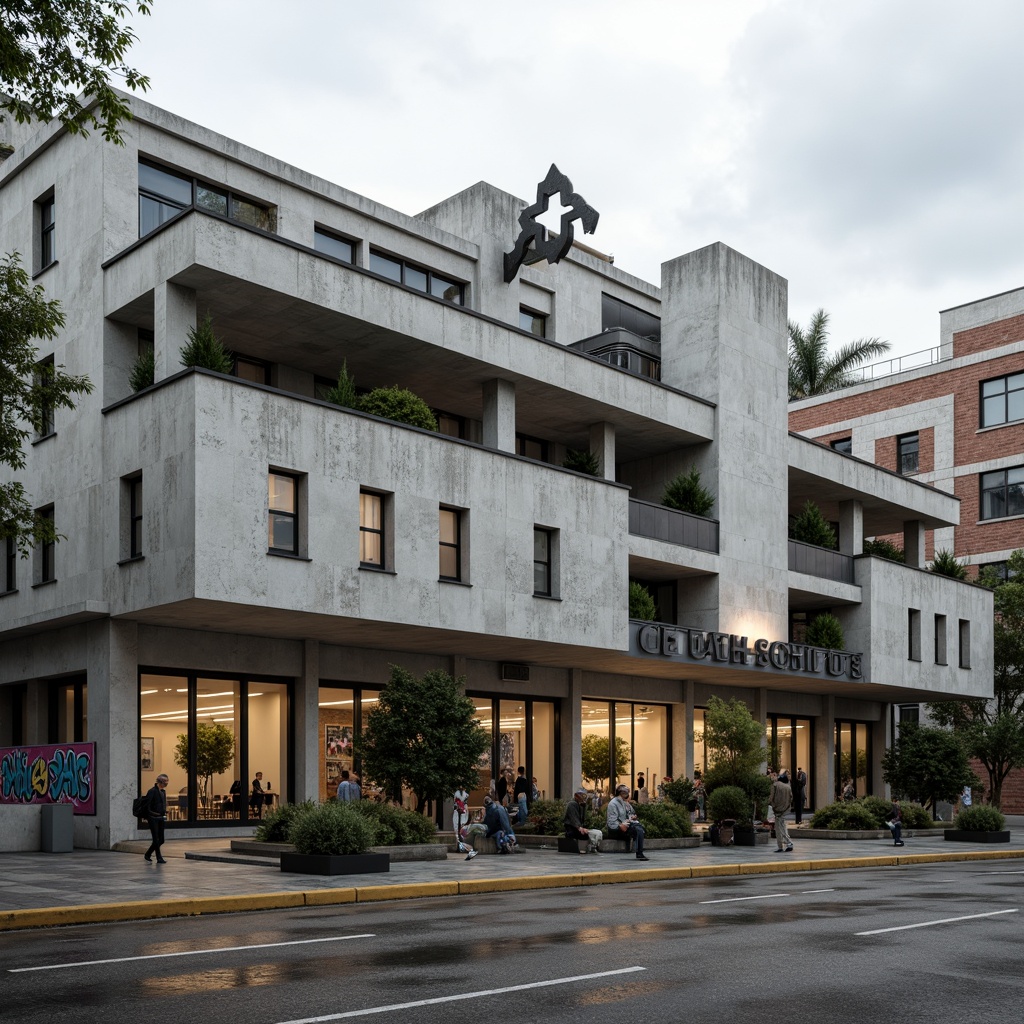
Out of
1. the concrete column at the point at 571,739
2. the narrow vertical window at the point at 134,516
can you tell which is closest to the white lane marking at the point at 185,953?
the narrow vertical window at the point at 134,516

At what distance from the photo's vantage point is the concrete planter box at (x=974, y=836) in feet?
108

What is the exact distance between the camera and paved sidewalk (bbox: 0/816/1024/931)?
15.5 meters

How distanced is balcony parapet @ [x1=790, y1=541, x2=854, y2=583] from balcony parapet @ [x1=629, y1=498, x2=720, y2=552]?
15.9 ft

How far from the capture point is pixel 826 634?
1635 inches

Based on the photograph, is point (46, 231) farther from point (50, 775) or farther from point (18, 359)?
point (50, 775)

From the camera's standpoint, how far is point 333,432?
25.9 meters

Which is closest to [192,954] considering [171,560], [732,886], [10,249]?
[732,886]

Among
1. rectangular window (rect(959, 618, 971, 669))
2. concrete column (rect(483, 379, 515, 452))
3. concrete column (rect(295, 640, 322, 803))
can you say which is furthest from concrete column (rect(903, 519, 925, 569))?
concrete column (rect(295, 640, 322, 803))

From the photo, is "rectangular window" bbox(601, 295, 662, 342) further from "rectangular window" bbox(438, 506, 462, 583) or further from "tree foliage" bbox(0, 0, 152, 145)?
"tree foliage" bbox(0, 0, 152, 145)

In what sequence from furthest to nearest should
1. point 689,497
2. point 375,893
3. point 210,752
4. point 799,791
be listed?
point 799,791 < point 689,497 < point 210,752 < point 375,893

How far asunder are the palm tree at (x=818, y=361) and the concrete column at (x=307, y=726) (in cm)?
4517

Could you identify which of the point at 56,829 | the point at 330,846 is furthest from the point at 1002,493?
the point at 330,846

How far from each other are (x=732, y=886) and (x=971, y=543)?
41.0 m

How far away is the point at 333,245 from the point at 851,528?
74.5 ft
